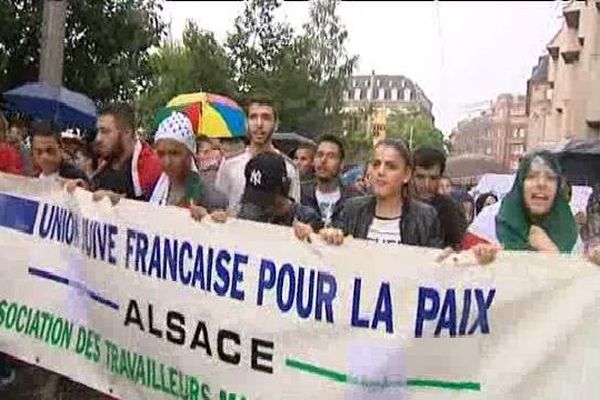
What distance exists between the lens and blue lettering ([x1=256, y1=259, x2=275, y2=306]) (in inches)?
171

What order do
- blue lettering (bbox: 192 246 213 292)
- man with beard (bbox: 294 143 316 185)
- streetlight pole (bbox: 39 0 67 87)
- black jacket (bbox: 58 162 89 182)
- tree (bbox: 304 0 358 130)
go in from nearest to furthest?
1. blue lettering (bbox: 192 246 213 292)
2. black jacket (bbox: 58 162 89 182)
3. man with beard (bbox: 294 143 316 185)
4. streetlight pole (bbox: 39 0 67 87)
5. tree (bbox: 304 0 358 130)

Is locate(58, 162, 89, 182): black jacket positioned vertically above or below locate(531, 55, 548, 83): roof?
below

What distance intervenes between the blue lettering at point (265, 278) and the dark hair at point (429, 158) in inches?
61.4

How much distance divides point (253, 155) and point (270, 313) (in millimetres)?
1585

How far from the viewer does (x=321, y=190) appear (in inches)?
243

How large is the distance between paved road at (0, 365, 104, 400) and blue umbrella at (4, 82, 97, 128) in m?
3.90

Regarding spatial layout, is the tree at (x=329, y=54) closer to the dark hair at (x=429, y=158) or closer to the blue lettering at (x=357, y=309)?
the dark hair at (x=429, y=158)

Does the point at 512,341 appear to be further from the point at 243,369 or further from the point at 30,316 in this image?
the point at 30,316

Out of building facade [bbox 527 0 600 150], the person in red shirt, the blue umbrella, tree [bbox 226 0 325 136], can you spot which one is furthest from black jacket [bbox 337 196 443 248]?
tree [bbox 226 0 325 136]

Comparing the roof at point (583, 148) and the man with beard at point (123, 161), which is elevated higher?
the roof at point (583, 148)

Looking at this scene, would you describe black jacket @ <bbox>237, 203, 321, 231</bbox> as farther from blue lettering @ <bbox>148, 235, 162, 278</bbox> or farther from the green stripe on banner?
the green stripe on banner

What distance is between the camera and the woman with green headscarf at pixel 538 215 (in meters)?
4.29

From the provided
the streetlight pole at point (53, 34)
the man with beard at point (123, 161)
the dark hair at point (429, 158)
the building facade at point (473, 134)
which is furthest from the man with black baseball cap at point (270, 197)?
the building facade at point (473, 134)

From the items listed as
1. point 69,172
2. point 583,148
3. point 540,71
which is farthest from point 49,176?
point 540,71
